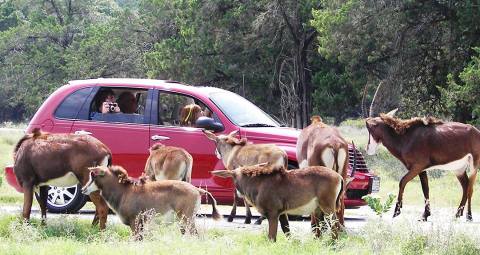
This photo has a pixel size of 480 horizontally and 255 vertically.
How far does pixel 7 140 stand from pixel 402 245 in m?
31.8

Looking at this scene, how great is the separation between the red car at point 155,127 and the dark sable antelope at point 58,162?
6.77 feet

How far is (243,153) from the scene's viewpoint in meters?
12.0

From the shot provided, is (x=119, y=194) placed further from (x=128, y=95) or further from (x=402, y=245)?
(x=128, y=95)

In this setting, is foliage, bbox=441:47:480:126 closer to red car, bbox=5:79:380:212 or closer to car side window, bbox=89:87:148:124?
red car, bbox=5:79:380:212

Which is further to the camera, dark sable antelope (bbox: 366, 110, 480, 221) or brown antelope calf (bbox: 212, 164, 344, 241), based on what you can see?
dark sable antelope (bbox: 366, 110, 480, 221)

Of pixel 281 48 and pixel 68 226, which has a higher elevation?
pixel 281 48

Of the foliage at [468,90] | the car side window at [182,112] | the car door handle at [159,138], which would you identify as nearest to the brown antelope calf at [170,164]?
the car door handle at [159,138]

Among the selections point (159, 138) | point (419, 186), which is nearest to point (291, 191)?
point (159, 138)

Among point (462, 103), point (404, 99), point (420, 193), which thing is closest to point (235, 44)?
point (404, 99)

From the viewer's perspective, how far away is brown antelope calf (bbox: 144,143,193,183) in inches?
462

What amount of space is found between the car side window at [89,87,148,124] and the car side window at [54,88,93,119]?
17 cm

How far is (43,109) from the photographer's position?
13.8m

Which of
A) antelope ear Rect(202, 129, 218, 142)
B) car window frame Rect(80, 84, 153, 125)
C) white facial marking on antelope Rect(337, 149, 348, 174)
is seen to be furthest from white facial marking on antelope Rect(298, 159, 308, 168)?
car window frame Rect(80, 84, 153, 125)

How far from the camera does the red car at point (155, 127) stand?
43.4ft
